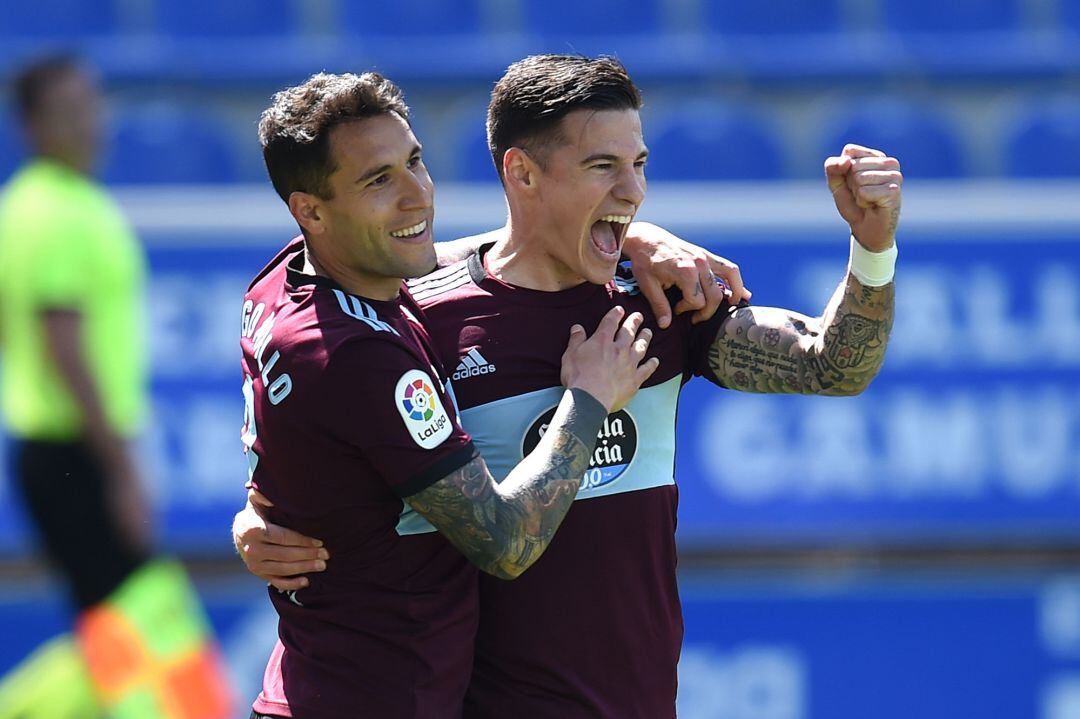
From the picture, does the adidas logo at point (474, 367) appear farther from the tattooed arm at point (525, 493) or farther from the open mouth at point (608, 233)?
the open mouth at point (608, 233)

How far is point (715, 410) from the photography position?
5480 millimetres

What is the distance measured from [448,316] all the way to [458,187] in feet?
12.7

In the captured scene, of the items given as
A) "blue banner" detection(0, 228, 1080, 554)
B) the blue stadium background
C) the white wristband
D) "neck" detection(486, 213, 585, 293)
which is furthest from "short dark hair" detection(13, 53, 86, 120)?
the white wristband

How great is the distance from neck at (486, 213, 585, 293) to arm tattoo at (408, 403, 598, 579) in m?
0.41

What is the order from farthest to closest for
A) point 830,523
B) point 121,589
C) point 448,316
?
point 830,523 → point 121,589 → point 448,316

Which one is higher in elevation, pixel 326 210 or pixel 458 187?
pixel 458 187

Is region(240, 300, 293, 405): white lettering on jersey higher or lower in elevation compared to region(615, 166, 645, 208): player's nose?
lower

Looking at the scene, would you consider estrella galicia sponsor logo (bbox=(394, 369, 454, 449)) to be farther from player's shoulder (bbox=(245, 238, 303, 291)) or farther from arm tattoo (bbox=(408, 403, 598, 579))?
player's shoulder (bbox=(245, 238, 303, 291))

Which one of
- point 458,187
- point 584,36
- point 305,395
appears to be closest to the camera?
point 305,395

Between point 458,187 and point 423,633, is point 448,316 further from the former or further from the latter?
point 458,187

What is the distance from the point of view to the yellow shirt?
15.9ft

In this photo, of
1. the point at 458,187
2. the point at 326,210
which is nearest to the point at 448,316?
the point at 326,210

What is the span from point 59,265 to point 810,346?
2.95 metres

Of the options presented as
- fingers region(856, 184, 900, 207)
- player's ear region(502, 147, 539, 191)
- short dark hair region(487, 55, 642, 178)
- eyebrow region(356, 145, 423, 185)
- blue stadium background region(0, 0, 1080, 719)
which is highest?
short dark hair region(487, 55, 642, 178)
